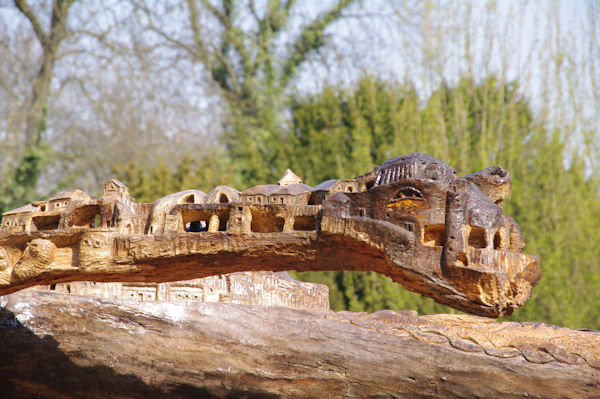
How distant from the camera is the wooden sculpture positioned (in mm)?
3250

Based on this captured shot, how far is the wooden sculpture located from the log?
1051 millimetres

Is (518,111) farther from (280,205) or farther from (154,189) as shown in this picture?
(280,205)

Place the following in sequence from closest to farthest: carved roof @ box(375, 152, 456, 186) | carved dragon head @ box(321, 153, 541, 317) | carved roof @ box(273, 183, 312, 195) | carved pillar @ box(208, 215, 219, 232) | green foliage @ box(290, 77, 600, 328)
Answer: carved dragon head @ box(321, 153, 541, 317)
carved roof @ box(375, 152, 456, 186)
carved pillar @ box(208, 215, 219, 232)
carved roof @ box(273, 183, 312, 195)
green foliage @ box(290, 77, 600, 328)

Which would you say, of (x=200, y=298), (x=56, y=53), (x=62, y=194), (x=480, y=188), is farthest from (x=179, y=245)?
(x=56, y=53)

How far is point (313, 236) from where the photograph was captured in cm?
360

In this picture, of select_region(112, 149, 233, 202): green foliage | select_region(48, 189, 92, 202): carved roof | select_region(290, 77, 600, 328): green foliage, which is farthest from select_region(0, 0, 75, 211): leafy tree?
select_region(48, 189, 92, 202): carved roof

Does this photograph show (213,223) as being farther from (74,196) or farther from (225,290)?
(225,290)

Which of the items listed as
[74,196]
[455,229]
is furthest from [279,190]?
[455,229]

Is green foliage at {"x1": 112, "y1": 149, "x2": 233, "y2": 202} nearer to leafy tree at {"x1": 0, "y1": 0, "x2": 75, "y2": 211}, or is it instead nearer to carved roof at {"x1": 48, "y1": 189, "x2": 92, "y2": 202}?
leafy tree at {"x1": 0, "y1": 0, "x2": 75, "y2": 211}

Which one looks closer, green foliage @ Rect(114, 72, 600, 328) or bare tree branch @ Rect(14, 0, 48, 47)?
green foliage @ Rect(114, 72, 600, 328)

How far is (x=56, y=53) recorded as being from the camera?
1203cm

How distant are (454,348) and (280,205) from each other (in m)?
1.72

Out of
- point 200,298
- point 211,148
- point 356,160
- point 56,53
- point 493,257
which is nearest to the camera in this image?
point 493,257

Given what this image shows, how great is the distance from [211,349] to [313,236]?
187 cm
